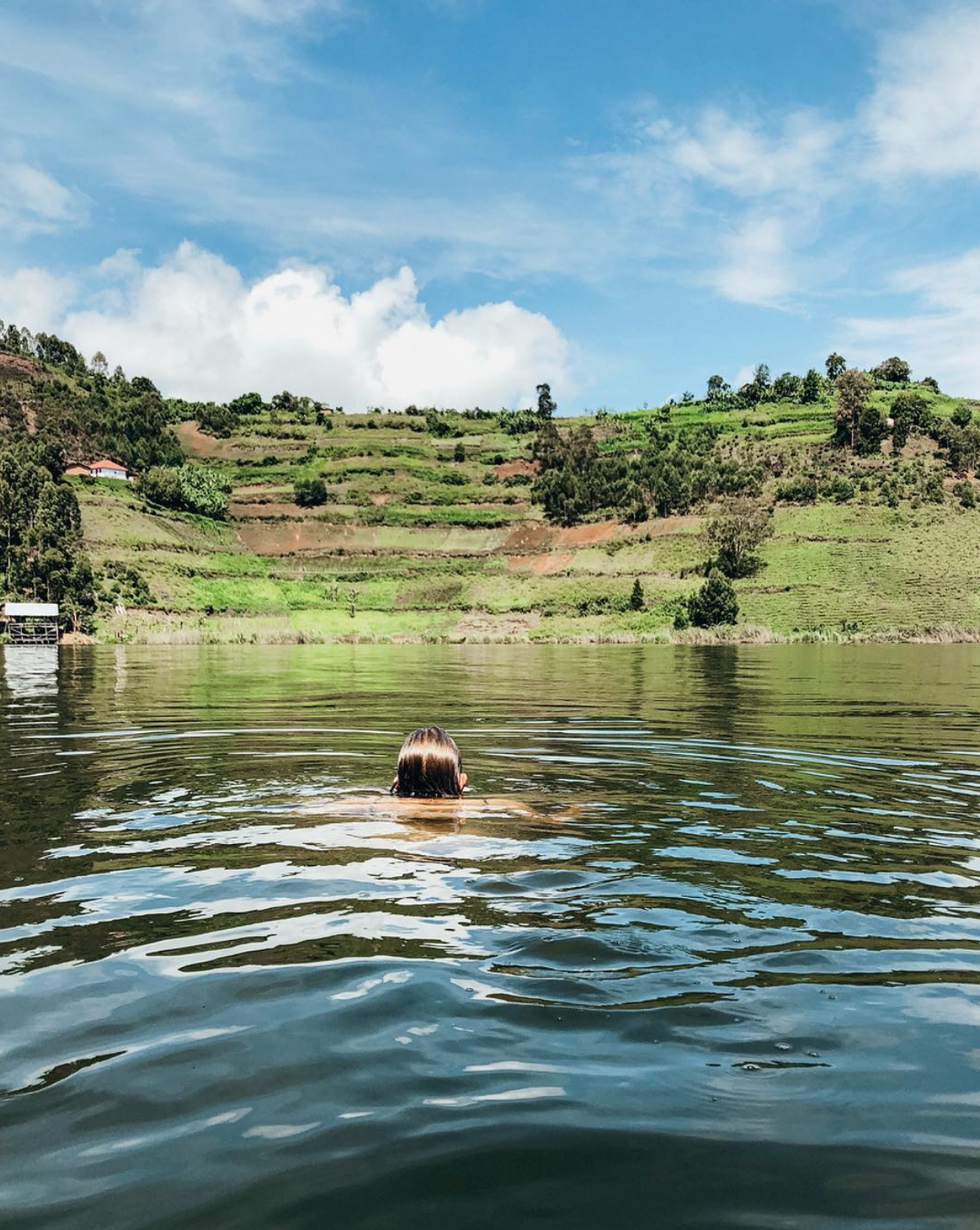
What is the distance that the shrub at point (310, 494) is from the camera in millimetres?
126875

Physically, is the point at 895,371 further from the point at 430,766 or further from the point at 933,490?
the point at 430,766

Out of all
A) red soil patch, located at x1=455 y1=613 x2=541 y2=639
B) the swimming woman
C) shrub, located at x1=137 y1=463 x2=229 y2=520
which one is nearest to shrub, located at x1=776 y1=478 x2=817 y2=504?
red soil patch, located at x1=455 y1=613 x2=541 y2=639

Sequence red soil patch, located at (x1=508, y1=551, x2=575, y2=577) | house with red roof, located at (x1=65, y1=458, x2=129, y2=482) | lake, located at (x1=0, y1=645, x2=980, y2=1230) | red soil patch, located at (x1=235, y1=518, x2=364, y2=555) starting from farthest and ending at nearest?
1. house with red roof, located at (x1=65, y1=458, x2=129, y2=482)
2. red soil patch, located at (x1=235, y1=518, x2=364, y2=555)
3. red soil patch, located at (x1=508, y1=551, x2=575, y2=577)
4. lake, located at (x1=0, y1=645, x2=980, y2=1230)

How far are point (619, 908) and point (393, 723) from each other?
12651mm

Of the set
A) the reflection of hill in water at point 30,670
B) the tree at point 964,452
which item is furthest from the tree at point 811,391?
the reflection of hill in water at point 30,670

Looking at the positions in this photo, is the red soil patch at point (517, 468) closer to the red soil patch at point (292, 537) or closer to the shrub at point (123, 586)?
the red soil patch at point (292, 537)

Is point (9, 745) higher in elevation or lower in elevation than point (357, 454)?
lower

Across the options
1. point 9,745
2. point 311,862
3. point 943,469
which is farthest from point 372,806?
point 943,469

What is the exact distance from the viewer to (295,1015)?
4035 mm

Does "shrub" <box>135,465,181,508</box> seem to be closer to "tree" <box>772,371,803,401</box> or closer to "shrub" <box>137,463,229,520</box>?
"shrub" <box>137,463,229,520</box>

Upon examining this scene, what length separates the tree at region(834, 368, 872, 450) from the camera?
401ft

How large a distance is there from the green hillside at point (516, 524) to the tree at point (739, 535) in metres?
1.49

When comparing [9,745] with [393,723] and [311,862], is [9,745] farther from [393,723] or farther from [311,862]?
[311,862]

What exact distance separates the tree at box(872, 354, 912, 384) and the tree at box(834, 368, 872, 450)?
68450 millimetres
